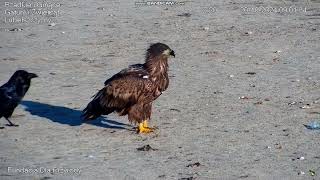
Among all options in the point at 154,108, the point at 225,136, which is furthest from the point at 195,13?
the point at 225,136

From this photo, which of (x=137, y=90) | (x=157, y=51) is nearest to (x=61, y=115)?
(x=137, y=90)

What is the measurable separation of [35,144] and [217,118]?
2.74 m

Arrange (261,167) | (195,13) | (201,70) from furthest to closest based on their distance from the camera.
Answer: (195,13) → (201,70) → (261,167)

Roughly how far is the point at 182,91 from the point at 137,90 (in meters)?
2.58

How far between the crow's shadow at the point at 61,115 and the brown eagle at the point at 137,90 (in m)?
0.64

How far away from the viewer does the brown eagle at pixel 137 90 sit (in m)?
11.3

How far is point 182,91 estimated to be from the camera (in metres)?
13.7

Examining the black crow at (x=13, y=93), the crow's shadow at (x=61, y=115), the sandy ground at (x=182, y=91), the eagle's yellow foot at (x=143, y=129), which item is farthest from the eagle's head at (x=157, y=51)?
the black crow at (x=13, y=93)

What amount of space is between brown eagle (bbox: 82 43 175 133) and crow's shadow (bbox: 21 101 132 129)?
0.64 meters

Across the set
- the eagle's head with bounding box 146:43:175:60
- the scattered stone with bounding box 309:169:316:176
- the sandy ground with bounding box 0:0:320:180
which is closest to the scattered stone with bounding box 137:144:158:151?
the sandy ground with bounding box 0:0:320:180

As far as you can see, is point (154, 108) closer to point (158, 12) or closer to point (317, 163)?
point (317, 163)

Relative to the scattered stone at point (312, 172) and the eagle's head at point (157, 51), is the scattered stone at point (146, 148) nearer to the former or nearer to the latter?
the eagle's head at point (157, 51)

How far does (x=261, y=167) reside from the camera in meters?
9.80

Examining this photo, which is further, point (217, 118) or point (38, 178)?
point (217, 118)
